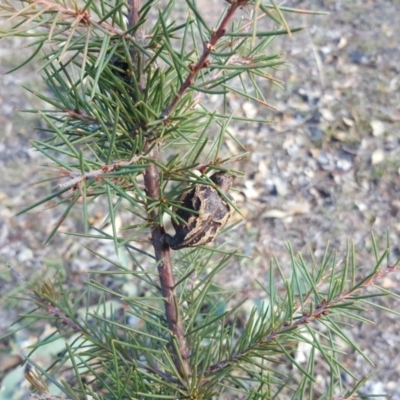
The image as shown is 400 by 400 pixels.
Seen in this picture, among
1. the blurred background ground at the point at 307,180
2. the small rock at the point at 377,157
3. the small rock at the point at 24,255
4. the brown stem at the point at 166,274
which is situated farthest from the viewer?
the small rock at the point at 377,157

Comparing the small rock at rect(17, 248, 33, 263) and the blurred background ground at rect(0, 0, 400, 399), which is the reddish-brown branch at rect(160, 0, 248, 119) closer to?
the blurred background ground at rect(0, 0, 400, 399)

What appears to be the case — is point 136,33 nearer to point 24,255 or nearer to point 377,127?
point 24,255

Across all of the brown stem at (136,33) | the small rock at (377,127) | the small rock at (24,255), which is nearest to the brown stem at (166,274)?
the brown stem at (136,33)

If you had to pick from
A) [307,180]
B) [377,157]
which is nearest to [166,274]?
[307,180]

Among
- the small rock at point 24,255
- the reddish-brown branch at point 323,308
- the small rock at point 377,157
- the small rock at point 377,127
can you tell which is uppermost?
the reddish-brown branch at point 323,308

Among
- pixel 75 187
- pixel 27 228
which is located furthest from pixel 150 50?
pixel 27 228

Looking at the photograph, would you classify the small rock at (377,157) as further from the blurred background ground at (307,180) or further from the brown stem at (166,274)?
the brown stem at (166,274)

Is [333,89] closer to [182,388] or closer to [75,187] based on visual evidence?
[182,388]
